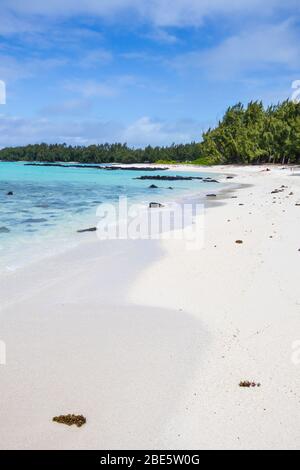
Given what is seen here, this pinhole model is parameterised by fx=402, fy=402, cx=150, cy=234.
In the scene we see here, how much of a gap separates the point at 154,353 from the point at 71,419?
69.9 inches

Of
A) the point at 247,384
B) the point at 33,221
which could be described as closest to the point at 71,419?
the point at 247,384

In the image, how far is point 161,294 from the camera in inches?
325

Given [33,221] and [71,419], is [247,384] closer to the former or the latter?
[71,419]

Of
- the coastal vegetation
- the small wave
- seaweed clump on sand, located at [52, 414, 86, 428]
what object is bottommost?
seaweed clump on sand, located at [52, 414, 86, 428]

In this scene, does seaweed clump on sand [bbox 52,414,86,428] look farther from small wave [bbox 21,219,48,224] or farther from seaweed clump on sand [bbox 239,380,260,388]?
small wave [bbox 21,219,48,224]

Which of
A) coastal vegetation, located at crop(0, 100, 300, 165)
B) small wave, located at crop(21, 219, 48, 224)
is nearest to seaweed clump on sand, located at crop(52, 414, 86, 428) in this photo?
small wave, located at crop(21, 219, 48, 224)

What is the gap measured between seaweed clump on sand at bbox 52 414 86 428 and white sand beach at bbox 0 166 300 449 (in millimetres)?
61

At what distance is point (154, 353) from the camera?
19.0 ft

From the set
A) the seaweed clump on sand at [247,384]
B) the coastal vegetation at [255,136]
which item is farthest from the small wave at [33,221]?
the coastal vegetation at [255,136]

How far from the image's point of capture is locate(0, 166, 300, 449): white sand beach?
4.17 m

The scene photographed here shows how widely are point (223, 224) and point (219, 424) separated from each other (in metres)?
13.0

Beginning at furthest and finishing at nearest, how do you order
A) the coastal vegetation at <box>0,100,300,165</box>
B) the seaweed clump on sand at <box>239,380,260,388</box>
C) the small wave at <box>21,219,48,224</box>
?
the coastal vegetation at <box>0,100,300,165</box> → the small wave at <box>21,219,48,224</box> → the seaweed clump on sand at <box>239,380,260,388</box>

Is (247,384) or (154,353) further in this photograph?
(154,353)

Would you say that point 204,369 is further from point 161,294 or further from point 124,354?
point 161,294
